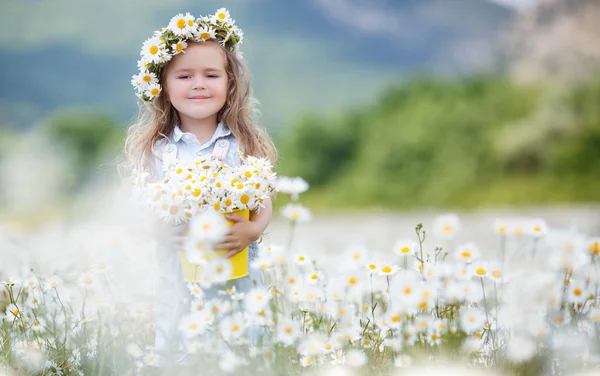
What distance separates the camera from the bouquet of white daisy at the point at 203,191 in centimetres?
228

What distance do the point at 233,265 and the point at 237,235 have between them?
0.13 m

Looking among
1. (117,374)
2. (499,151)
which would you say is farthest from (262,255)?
(499,151)

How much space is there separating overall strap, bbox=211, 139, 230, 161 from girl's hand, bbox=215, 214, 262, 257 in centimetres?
34

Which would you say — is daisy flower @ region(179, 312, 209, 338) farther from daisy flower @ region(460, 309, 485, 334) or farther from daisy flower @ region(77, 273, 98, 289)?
daisy flower @ region(460, 309, 485, 334)

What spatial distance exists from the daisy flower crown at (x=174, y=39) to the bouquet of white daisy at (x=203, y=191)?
48 cm

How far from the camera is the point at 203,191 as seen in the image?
7.49ft

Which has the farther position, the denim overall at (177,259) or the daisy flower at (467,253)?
the denim overall at (177,259)

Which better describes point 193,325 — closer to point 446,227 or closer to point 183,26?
point 446,227

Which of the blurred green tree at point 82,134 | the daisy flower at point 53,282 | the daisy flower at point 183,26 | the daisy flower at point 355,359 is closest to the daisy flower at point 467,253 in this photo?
the daisy flower at point 355,359

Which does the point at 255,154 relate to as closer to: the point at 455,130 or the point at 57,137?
the point at 455,130

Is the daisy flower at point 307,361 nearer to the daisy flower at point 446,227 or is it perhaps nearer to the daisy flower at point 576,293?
the daisy flower at point 446,227

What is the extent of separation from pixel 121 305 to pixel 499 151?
420 inches

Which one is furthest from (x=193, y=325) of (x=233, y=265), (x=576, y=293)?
(x=576, y=293)

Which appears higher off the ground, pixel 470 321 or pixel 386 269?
pixel 386 269
